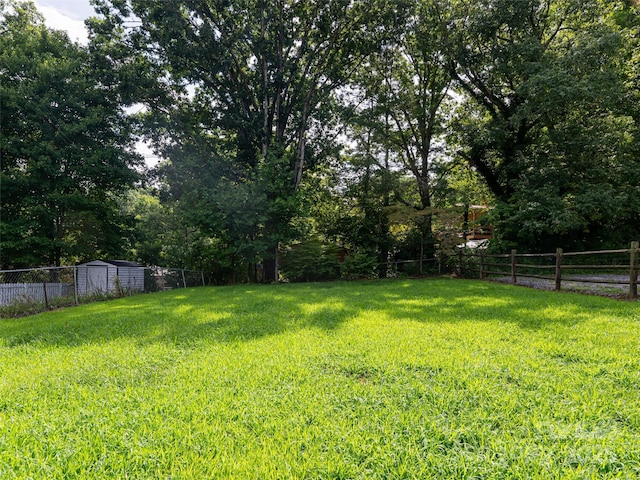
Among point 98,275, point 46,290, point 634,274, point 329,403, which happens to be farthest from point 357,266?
point 329,403

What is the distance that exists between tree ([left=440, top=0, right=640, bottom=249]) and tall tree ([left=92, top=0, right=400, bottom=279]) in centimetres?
520

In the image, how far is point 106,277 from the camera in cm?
1271

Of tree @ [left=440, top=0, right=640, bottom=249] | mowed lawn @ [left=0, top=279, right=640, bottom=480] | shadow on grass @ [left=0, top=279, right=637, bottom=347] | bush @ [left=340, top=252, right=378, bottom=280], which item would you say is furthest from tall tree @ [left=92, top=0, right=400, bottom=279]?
mowed lawn @ [left=0, top=279, right=640, bottom=480]

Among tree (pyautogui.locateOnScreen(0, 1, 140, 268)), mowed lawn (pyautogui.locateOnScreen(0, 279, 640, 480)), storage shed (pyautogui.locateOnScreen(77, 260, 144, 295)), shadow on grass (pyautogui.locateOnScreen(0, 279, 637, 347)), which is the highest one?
tree (pyautogui.locateOnScreen(0, 1, 140, 268))

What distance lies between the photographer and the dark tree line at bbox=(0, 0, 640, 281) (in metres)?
13.5

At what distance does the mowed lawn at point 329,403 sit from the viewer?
1679 mm

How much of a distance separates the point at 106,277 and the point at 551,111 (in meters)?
19.2

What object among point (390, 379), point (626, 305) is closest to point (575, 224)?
point (626, 305)

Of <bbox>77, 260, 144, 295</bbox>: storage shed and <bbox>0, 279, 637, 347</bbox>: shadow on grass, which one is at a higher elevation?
<bbox>0, 279, 637, 347</bbox>: shadow on grass

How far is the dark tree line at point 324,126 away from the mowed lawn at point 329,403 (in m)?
10.2

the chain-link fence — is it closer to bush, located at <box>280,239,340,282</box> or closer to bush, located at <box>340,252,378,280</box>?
bush, located at <box>280,239,340,282</box>

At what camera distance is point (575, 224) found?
12.8 meters

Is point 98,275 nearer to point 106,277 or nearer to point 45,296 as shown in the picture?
point 106,277

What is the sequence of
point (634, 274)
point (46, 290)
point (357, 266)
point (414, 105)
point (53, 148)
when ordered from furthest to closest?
1. point (414, 105)
2. point (357, 266)
3. point (53, 148)
4. point (46, 290)
5. point (634, 274)
